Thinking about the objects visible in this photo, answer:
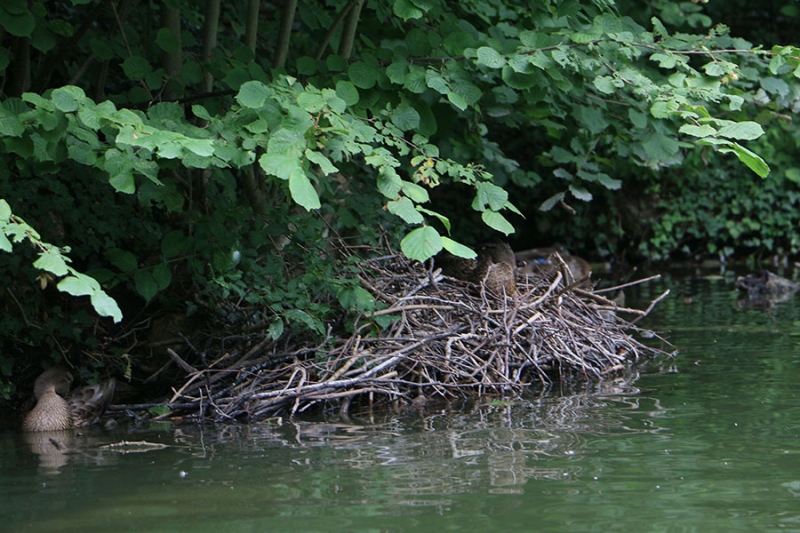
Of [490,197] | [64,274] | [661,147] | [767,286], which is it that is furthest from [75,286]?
[767,286]

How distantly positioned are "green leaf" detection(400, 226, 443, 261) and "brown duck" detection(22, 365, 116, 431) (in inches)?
106

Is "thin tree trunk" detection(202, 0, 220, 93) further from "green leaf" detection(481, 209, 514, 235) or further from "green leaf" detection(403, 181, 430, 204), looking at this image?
"green leaf" detection(481, 209, 514, 235)

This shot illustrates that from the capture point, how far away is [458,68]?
6.00m

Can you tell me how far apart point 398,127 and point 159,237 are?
2.13 m

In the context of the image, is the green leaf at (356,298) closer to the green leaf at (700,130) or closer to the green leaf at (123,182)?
the green leaf at (123,182)

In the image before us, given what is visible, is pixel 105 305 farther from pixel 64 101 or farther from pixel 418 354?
pixel 418 354

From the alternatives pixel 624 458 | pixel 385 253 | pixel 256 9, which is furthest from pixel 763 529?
pixel 256 9

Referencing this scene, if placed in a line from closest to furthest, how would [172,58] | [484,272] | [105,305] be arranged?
[105,305], [172,58], [484,272]

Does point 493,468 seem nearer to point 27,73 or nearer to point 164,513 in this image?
point 164,513

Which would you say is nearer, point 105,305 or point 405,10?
point 105,305

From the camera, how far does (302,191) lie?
4059mm

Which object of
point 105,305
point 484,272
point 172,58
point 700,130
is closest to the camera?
point 105,305

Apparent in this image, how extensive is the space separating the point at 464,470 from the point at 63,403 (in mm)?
2702

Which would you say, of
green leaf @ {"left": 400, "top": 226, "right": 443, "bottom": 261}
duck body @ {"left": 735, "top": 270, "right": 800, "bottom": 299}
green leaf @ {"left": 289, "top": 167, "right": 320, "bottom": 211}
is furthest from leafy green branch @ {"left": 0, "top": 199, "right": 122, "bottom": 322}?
duck body @ {"left": 735, "top": 270, "right": 800, "bottom": 299}
